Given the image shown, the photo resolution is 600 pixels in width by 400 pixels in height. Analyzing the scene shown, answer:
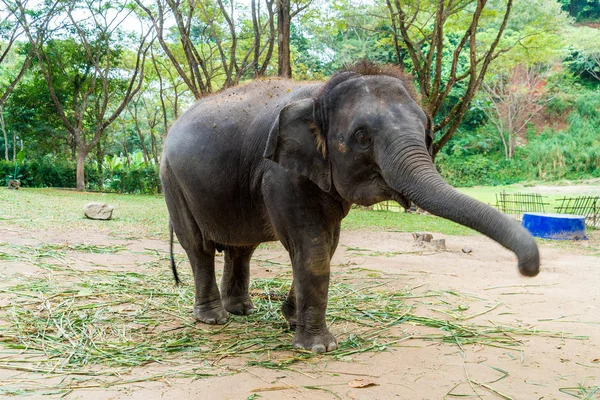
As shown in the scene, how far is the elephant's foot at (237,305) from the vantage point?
5.25 m

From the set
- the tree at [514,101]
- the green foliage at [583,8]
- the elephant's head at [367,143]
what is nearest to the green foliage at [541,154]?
the tree at [514,101]

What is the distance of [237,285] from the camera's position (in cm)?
527

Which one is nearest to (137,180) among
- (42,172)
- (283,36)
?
(42,172)

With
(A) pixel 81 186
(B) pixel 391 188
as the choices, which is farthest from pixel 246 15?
(B) pixel 391 188

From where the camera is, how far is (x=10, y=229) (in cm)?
979

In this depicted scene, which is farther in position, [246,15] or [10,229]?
[246,15]

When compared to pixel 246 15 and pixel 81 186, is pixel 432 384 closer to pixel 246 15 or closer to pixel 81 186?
pixel 246 15

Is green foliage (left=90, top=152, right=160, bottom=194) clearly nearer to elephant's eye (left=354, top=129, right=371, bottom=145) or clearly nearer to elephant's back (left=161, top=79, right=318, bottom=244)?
elephant's back (left=161, top=79, right=318, bottom=244)

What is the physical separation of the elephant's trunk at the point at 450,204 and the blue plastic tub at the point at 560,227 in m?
10.9

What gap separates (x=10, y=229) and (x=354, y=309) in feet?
23.8

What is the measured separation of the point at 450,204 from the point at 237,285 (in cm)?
288

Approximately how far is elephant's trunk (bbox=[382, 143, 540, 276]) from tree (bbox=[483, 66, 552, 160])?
108 feet

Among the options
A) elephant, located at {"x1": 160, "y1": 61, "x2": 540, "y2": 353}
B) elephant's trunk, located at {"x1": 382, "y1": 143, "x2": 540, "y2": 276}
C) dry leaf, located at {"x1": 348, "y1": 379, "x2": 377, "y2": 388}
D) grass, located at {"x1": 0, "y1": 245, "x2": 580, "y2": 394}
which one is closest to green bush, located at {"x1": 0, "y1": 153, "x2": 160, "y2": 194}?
grass, located at {"x1": 0, "y1": 245, "x2": 580, "y2": 394}

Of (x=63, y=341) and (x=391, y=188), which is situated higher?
(x=391, y=188)
